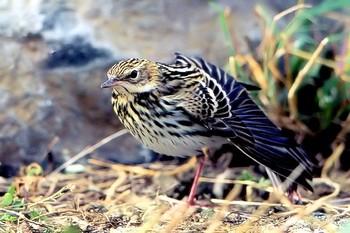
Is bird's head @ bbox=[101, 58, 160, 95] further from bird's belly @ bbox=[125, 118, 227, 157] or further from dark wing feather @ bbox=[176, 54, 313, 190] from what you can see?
dark wing feather @ bbox=[176, 54, 313, 190]

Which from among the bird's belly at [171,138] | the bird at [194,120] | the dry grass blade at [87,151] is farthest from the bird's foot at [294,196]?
the dry grass blade at [87,151]

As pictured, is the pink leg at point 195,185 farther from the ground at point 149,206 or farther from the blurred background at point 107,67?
the blurred background at point 107,67

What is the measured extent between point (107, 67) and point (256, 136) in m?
1.18

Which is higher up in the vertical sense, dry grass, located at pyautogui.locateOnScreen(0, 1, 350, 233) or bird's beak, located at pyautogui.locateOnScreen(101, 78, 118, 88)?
bird's beak, located at pyautogui.locateOnScreen(101, 78, 118, 88)

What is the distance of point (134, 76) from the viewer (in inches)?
173

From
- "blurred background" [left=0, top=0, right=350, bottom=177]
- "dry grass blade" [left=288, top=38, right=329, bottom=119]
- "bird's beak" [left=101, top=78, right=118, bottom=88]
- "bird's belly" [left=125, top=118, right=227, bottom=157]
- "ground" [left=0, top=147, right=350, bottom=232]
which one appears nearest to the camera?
"ground" [left=0, top=147, right=350, bottom=232]

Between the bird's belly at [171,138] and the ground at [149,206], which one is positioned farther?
the bird's belly at [171,138]

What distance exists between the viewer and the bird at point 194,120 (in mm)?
4375

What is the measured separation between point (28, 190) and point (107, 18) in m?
1.28

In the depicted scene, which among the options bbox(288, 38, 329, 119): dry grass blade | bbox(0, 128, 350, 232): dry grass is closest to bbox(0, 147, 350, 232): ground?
bbox(0, 128, 350, 232): dry grass

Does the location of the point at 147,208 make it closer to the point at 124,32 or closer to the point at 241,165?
the point at 241,165

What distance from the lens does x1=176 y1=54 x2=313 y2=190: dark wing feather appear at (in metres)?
4.41

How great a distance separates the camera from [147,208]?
430 cm

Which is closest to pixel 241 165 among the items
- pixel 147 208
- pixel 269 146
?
pixel 269 146
